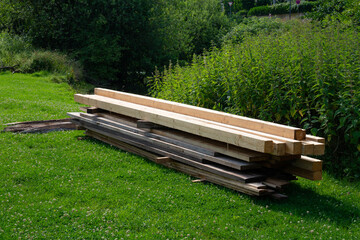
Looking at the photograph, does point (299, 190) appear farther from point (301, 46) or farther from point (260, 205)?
point (301, 46)

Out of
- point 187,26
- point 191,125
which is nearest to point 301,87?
point 191,125

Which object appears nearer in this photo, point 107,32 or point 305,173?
point 305,173

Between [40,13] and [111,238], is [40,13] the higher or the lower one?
the higher one

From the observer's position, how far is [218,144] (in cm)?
583

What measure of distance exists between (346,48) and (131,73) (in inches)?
806

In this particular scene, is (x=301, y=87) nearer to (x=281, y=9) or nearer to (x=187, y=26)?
(x=187, y=26)

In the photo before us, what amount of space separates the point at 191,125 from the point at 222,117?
59cm

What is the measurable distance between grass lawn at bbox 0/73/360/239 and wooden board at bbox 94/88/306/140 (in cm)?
93

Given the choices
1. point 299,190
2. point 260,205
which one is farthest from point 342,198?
point 260,205

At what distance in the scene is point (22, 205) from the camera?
A: 5.01 m

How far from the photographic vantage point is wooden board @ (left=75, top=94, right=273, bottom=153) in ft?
16.3

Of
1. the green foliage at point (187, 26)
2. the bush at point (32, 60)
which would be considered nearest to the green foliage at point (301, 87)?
the bush at point (32, 60)

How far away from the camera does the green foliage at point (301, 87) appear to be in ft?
19.7

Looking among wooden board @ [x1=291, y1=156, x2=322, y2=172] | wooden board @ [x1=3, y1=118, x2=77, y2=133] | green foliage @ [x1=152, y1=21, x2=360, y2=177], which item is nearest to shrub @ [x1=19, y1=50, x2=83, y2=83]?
wooden board @ [x1=3, y1=118, x2=77, y2=133]
